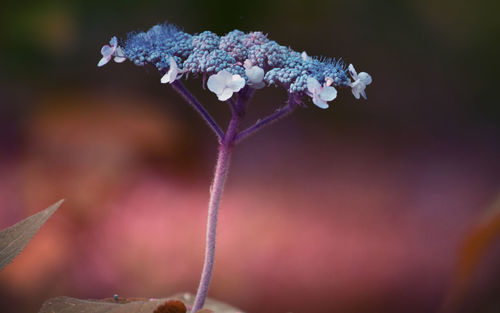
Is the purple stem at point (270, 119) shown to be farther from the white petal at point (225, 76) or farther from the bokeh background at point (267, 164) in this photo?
the bokeh background at point (267, 164)

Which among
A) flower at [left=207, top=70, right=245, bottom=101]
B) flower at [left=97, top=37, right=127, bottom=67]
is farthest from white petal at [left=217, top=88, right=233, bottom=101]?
flower at [left=97, top=37, right=127, bottom=67]

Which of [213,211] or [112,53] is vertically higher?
[112,53]

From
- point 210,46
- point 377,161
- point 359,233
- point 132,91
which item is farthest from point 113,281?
point 210,46

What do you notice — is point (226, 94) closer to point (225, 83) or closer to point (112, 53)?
point (225, 83)

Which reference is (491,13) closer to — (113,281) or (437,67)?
(437,67)

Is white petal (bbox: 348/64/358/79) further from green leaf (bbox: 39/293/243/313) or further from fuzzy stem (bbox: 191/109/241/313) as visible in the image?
green leaf (bbox: 39/293/243/313)

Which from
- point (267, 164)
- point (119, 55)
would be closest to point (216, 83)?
point (119, 55)

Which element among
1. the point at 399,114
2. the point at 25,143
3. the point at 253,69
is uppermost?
the point at 25,143
